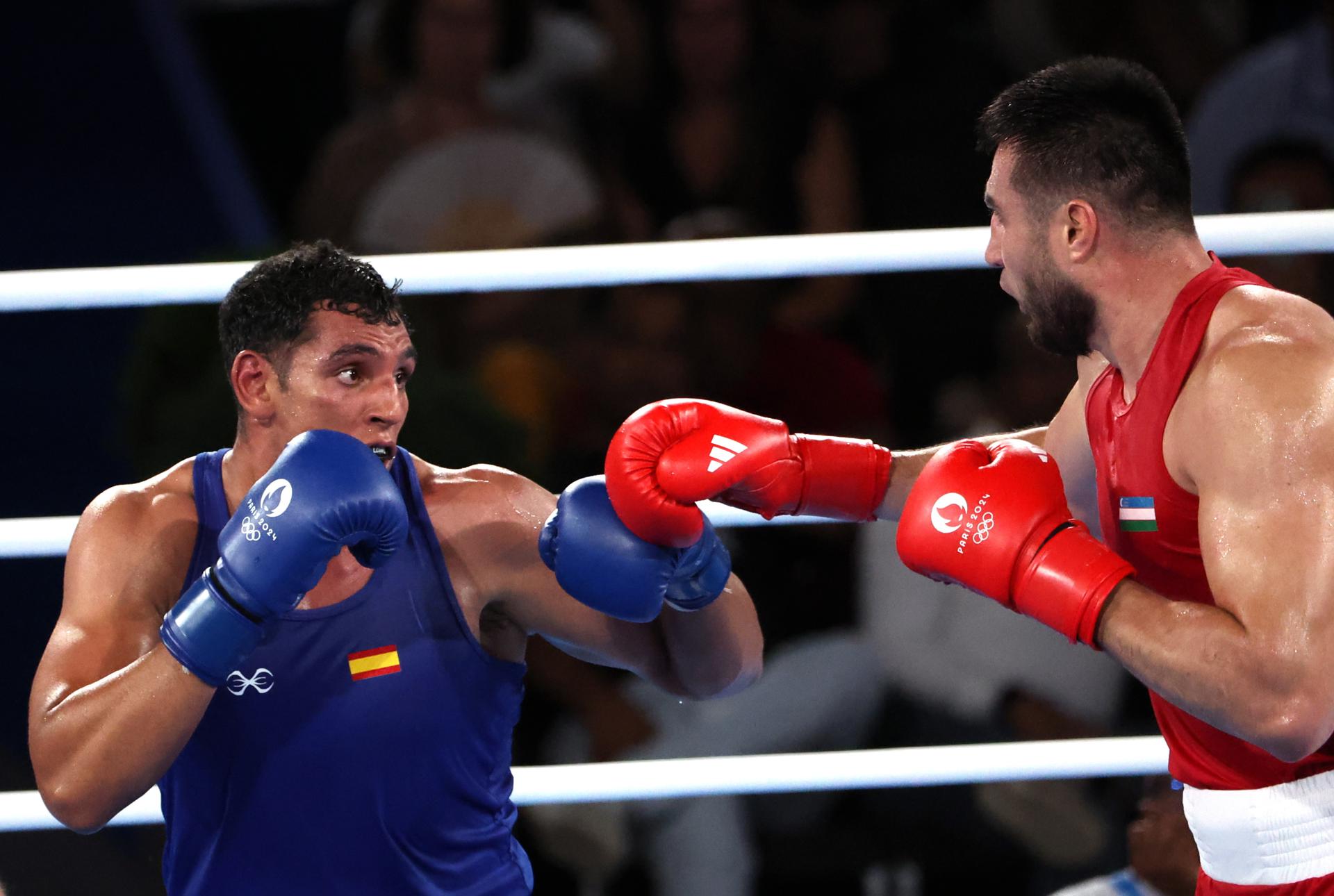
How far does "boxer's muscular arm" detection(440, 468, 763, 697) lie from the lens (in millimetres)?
2020

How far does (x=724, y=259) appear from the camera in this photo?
2141 mm

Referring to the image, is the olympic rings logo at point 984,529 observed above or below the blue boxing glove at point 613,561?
above

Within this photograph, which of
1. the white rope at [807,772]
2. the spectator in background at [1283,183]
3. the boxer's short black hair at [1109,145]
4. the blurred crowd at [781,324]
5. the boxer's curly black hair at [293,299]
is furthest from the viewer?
the spectator in background at [1283,183]

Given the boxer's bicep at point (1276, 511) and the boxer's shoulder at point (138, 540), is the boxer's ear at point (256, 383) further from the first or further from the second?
the boxer's bicep at point (1276, 511)

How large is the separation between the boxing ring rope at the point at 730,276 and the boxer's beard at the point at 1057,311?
272mm

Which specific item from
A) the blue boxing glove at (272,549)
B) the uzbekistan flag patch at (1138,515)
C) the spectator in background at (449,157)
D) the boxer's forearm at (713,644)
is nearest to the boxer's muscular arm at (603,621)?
the boxer's forearm at (713,644)

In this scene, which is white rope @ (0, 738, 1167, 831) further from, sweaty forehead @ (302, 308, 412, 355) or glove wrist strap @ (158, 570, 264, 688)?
sweaty forehead @ (302, 308, 412, 355)

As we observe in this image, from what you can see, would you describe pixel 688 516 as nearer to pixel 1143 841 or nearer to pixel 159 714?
pixel 159 714

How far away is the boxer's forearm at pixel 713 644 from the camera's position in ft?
6.60

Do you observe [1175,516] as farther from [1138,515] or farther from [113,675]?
[113,675]

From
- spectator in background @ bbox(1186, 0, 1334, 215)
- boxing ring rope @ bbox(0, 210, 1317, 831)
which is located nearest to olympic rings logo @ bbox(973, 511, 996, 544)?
boxing ring rope @ bbox(0, 210, 1317, 831)

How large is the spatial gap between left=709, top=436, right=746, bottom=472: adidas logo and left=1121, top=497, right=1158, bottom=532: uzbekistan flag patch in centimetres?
47

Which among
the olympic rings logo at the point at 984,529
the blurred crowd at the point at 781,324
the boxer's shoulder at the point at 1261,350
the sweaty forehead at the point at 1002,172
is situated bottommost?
the blurred crowd at the point at 781,324

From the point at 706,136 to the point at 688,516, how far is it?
103 inches
